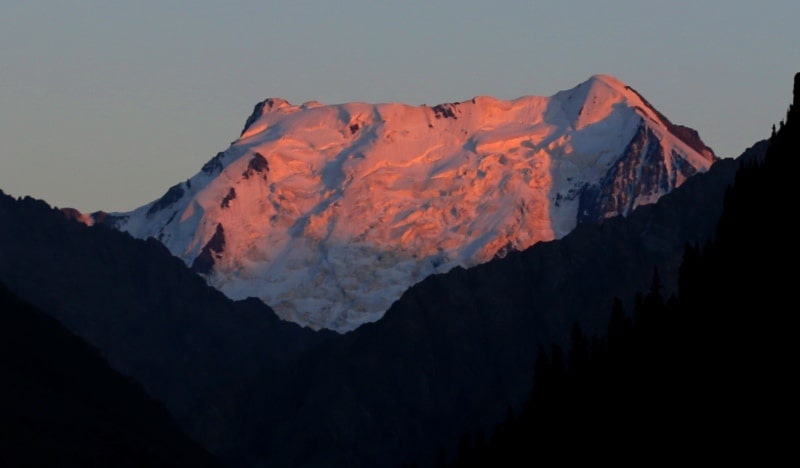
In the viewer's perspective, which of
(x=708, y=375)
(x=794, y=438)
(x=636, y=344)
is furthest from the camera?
(x=636, y=344)

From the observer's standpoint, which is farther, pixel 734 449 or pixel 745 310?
pixel 745 310

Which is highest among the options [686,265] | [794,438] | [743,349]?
[686,265]

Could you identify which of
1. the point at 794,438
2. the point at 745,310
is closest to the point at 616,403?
the point at 745,310

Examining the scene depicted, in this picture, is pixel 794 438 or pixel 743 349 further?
pixel 743 349

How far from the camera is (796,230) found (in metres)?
168

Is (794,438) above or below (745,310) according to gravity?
below

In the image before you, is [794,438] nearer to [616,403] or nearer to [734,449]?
[734,449]

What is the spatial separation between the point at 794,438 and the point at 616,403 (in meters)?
47.4

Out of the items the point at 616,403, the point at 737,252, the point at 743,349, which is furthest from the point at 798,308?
the point at 616,403

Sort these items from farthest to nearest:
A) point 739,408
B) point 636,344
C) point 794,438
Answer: point 636,344
point 739,408
point 794,438

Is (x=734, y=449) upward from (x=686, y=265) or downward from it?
downward

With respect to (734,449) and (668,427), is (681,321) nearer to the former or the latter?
(668,427)

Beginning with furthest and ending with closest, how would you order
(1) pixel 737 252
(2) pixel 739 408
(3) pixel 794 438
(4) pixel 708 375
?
1. (1) pixel 737 252
2. (4) pixel 708 375
3. (2) pixel 739 408
4. (3) pixel 794 438

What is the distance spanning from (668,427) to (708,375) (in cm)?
378
